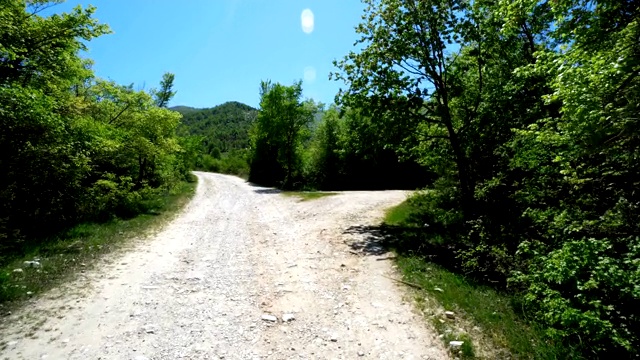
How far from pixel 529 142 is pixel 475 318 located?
548 cm

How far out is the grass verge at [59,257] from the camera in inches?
286

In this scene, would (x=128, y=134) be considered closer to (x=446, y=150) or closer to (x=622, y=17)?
(x=446, y=150)

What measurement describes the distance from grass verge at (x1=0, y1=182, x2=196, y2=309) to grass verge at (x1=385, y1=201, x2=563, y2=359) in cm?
857

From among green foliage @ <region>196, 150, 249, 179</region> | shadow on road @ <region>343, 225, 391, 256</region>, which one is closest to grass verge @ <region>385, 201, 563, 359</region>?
shadow on road @ <region>343, 225, 391, 256</region>

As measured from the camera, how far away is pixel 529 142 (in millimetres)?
9078

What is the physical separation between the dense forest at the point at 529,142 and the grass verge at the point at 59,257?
9.94 meters

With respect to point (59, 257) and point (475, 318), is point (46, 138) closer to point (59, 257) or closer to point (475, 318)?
point (59, 257)

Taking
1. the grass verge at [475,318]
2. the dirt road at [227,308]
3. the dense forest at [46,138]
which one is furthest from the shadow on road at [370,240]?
the dense forest at [46,138]

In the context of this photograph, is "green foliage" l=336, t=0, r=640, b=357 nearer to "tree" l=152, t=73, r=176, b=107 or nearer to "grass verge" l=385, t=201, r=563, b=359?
"grass verge" l=385, t=201, r=563, b=359

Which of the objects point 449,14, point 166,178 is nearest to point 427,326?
point 449,14

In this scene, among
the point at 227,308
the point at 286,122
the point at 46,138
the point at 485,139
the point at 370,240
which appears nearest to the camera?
the point at 227,308

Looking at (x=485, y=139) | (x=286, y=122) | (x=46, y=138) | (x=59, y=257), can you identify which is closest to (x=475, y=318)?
(x=485, y=139)

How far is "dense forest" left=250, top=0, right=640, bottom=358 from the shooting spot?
5020mm

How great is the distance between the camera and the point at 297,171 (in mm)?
39312
